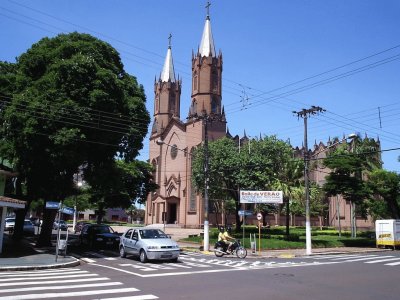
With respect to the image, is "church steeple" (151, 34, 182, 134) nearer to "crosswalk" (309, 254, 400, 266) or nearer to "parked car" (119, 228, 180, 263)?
"crosswalk" (309, 254, 400, 266)

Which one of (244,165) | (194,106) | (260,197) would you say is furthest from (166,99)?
(260,197)

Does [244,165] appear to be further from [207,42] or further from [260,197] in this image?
[207,42]

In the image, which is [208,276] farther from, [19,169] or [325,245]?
[325,245]

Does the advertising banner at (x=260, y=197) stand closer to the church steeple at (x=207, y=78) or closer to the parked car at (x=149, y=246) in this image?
the parked car at (x=149, y=246)

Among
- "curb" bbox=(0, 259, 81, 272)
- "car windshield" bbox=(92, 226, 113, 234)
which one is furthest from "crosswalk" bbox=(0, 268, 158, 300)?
"car windshield" bbox=(92, 226, 113, 234)

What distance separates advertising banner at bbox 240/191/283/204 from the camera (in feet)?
88.2

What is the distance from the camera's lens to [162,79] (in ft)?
240

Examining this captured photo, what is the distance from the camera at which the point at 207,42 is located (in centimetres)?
6500

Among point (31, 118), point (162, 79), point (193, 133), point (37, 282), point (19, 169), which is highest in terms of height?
point (162, 79)

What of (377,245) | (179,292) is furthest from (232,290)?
(377,245)

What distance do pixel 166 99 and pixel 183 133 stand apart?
9286 mm

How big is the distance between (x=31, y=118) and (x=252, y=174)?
69.6ft

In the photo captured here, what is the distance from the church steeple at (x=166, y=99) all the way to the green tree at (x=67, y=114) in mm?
46646

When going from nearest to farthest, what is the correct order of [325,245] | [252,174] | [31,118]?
[31,118] → [325,245] → [252,174]
